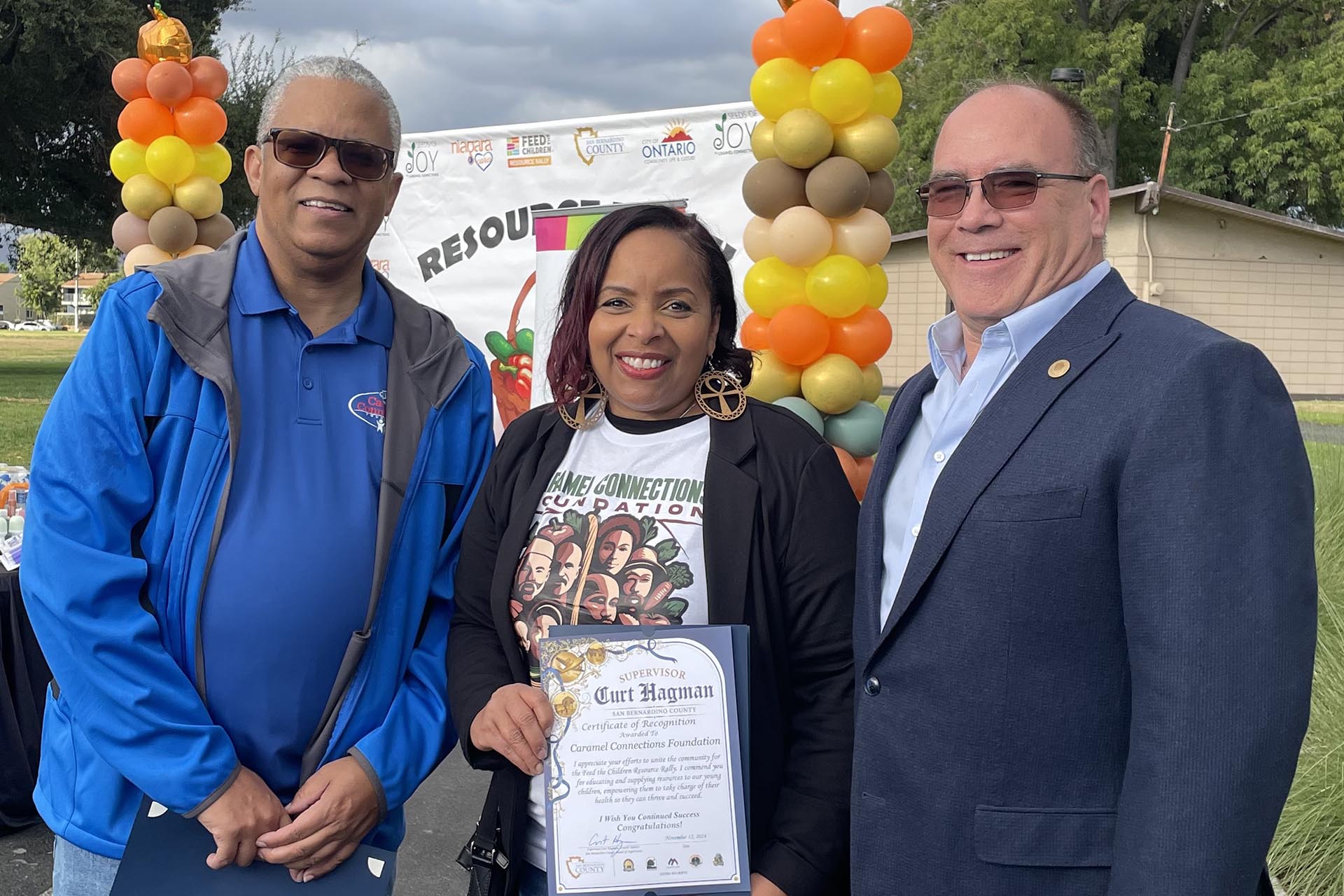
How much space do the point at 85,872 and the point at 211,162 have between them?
17.9 ft

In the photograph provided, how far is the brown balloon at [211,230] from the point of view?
22.1 feet

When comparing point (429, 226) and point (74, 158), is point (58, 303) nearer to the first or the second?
point (74, 158)

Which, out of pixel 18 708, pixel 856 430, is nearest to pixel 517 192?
pixel 856 430

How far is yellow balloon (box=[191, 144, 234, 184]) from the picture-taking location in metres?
6.65

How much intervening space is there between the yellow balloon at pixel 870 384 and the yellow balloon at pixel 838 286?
0.63 ft

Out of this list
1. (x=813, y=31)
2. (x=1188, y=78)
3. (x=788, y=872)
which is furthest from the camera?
(x=1188, y=78)

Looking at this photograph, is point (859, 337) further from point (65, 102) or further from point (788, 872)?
point (65, 102)

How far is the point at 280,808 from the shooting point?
84.7 inches

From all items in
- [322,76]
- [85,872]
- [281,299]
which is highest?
[322,76]

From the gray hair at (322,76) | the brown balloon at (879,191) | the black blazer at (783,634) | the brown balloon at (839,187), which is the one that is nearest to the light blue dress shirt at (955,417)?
the black blazer at (783,634)

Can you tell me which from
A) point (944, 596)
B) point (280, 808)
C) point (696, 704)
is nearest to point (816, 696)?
point (696, 704)

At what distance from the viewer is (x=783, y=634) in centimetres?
212

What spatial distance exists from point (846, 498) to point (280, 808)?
1.29 meters

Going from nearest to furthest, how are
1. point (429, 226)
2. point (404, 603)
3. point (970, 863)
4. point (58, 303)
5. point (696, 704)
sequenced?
point (970, 863), point (696, 704), point (404, 603), point (429, 226), point (58, 303)
